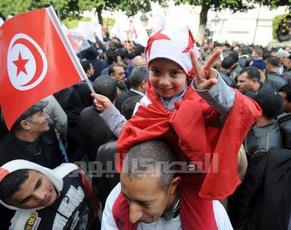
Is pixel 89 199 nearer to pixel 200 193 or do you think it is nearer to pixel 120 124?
pixel 120 124

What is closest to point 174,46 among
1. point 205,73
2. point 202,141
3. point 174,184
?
point 205,73

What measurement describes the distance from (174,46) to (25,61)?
3.81 feet

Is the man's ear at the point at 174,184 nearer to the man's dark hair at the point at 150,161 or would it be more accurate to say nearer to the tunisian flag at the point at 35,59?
the man's dark hair at the point at 150,161

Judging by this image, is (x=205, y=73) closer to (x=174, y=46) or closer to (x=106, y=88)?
(x=174, y=46)

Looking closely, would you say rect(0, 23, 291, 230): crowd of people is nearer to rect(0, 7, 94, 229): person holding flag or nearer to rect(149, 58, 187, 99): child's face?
rect(149, 58, 187, 99): child's face

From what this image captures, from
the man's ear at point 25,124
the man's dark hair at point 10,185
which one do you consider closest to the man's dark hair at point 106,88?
the man's ear at point 25,124

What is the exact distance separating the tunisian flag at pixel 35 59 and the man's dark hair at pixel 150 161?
1.05m

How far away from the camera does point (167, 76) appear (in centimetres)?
187

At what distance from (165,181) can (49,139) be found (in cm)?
199

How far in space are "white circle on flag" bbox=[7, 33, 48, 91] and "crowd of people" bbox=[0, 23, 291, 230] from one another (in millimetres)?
421

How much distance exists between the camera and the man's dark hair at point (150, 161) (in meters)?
1.49

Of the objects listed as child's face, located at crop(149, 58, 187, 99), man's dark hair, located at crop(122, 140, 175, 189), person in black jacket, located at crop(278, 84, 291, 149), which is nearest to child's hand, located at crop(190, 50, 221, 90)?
man's dark hair, located at crop(122, 140, 175, 189)

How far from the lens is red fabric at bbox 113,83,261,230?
1434mm

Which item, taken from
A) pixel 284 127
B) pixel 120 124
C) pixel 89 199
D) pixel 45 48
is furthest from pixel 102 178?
pixel 284 127
